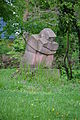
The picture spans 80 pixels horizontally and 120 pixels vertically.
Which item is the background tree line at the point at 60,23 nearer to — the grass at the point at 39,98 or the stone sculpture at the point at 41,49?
the stone sculpture at the point at 41,49

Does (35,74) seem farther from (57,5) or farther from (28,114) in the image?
(28,114)

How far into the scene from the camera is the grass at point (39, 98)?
8.44m

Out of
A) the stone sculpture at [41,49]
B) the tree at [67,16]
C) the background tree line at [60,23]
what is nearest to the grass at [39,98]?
the stone sculpture at [41,49]

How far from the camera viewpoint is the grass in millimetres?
8443

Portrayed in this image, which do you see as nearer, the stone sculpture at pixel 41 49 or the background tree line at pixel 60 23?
the stone sculpture at pixel 41 49

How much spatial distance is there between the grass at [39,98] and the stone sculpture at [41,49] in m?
0.79

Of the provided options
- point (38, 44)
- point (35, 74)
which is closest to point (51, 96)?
point (35, 74)

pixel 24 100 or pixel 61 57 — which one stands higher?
pixel 24 100

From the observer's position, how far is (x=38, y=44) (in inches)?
658

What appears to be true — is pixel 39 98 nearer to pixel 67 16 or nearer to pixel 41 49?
pixel 41 49

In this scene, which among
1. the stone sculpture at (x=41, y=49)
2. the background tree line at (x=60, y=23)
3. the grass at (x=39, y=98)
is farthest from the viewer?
the background tree line at (x=60, y=23)

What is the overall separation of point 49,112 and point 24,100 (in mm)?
1738

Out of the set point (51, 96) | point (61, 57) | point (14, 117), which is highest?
point (14, 117)

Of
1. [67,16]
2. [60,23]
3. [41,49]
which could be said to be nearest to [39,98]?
[41,49]
